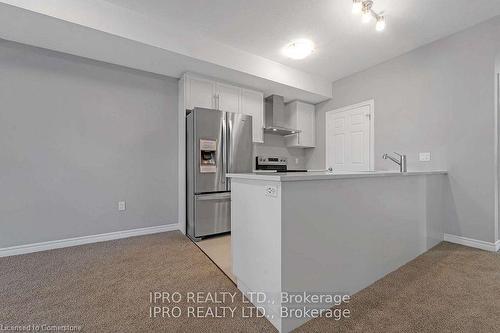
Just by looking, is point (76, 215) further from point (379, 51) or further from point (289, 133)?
point (379, 51)

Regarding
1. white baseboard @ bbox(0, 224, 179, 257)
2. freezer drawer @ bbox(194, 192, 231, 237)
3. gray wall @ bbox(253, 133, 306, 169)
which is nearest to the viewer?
white baseboard @ bbox(0, 224, 179, 257)

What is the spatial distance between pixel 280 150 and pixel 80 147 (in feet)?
10.8

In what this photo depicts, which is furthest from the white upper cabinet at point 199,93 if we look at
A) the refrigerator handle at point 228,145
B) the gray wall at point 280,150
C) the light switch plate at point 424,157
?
the light switch plate at point 424,157

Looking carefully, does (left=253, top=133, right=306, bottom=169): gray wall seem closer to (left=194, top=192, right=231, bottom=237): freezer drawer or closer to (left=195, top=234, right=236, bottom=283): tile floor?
(left=194, top=192, right=231, bottom=237): freezer drawer

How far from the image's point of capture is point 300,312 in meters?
1.26

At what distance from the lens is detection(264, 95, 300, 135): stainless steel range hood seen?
3971 millimetres

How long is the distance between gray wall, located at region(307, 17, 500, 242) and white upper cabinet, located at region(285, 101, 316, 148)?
1.35m

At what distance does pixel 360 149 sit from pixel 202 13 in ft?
10.1

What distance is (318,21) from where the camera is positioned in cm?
236

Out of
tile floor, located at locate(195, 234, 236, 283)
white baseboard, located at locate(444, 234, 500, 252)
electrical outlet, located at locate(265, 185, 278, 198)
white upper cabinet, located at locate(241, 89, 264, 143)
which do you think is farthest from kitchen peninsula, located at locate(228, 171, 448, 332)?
white upper cabinet, located at locate(241, 89, 264, 143)

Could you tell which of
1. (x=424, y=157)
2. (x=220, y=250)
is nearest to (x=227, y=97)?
(x=220, y=250)

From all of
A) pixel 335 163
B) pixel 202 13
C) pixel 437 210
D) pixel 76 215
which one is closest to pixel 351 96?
pixel 335 163

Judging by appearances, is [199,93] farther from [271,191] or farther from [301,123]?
[271,191]

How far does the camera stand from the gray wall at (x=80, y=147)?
7.66ft
